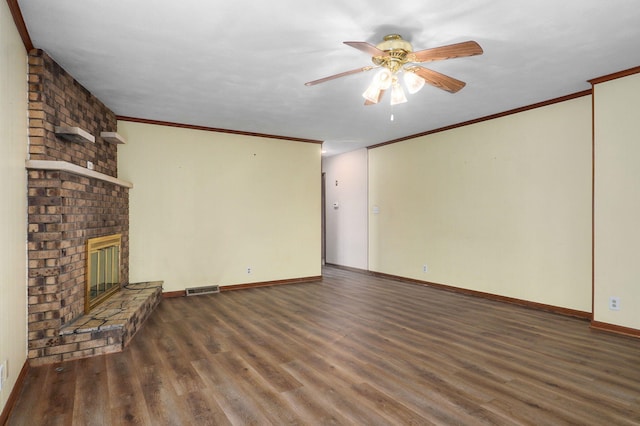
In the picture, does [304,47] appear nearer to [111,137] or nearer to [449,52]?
[449,52]

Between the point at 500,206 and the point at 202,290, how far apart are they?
445 cm

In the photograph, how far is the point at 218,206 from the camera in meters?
5.66

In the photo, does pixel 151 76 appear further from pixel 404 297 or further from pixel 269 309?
pixel 404 297

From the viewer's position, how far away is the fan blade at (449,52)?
2.31 metres

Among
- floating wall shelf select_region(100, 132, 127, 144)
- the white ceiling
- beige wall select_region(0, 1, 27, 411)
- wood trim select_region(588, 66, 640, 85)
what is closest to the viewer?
beige wall select_region(0, 1, 27, 411)

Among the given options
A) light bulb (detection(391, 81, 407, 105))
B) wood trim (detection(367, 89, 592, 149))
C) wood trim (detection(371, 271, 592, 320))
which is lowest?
wood trim (detection(371, 271, 592, 320))

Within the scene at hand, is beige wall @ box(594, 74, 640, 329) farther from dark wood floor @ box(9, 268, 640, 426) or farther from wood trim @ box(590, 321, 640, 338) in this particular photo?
dark wood floor @ box(9, 268, 640, 426)

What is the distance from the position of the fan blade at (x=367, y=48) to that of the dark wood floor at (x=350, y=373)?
2.26 meters

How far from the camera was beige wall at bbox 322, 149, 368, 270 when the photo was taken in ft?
24.3

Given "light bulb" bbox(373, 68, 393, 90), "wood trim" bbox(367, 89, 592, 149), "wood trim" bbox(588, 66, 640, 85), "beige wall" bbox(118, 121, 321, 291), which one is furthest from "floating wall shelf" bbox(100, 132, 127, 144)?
"wood trim" bbox(588, 66, 640, 85)

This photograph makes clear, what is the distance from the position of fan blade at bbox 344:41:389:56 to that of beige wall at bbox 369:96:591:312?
2.92m

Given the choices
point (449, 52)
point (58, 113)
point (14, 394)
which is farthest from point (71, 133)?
point (449, 52)

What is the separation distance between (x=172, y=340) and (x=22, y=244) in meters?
1.49

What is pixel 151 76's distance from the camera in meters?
3.56
